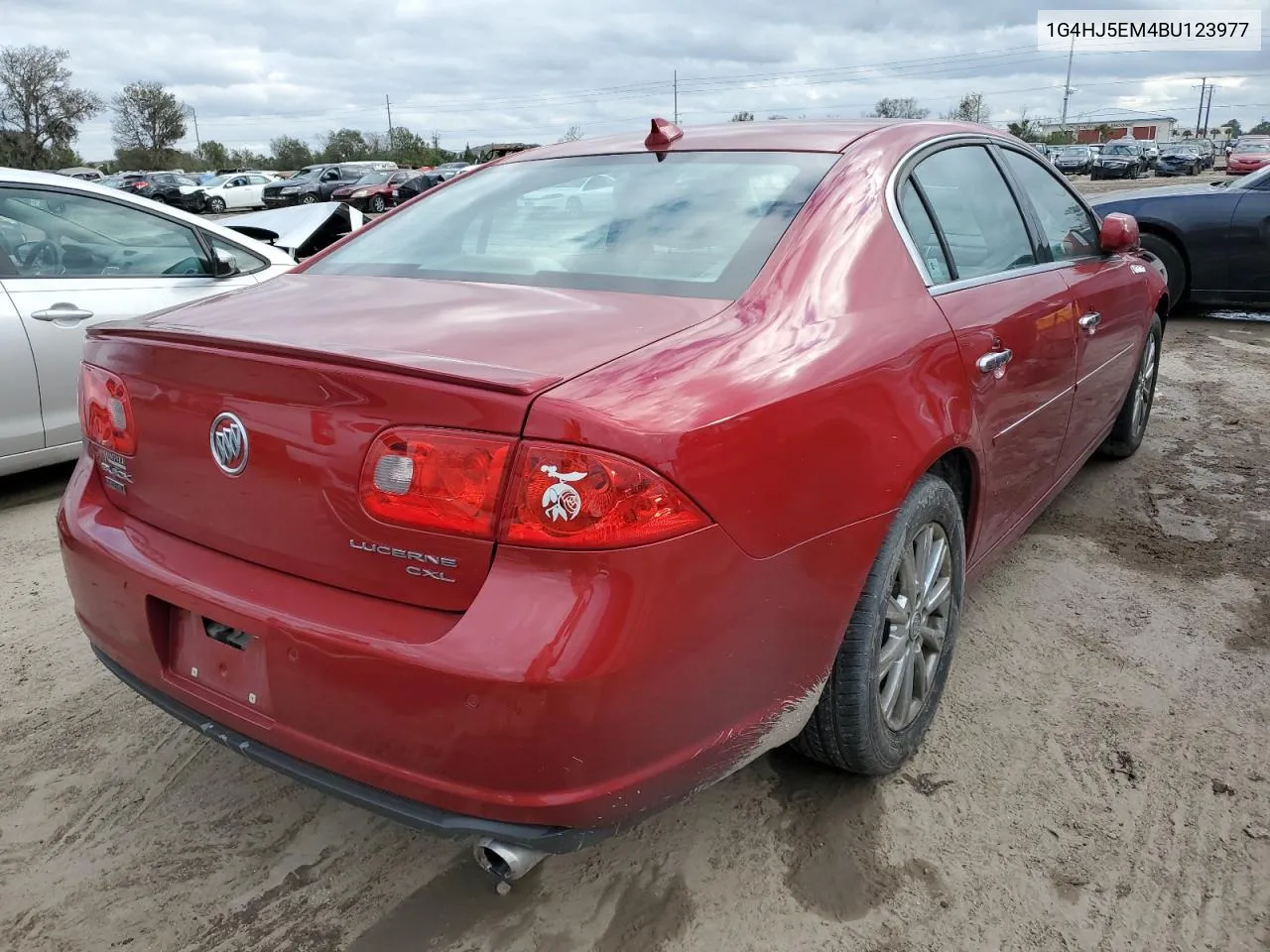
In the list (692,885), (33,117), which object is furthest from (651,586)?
(33,117)

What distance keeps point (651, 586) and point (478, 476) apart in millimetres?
315

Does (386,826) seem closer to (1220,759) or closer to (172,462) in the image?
(172,462)

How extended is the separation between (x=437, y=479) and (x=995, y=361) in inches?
60.0

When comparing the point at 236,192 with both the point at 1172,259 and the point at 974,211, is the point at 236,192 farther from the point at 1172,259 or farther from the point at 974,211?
the point at 974,211

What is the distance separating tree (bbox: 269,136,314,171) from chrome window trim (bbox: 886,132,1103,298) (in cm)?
8346

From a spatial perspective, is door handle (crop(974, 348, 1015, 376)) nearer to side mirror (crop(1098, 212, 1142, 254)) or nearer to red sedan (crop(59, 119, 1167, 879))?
red sedan (crop(59, 119, 1167, 879))

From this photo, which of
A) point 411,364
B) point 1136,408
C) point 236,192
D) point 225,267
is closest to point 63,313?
point 225,267

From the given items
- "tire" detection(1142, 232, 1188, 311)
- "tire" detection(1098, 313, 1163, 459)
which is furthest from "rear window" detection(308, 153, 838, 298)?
"tire" detection(1142, 232, 1188, 311)

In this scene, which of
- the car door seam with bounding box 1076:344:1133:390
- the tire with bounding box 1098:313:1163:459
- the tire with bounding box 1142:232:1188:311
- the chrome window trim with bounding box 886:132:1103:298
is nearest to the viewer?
the chrome window trim with bounding box 886:132:1103:298

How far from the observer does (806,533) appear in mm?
1741

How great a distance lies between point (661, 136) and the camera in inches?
104

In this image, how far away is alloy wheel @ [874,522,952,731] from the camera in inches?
84.9

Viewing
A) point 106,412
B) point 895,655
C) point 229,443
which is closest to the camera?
point 229,443

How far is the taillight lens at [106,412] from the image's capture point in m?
1.98
